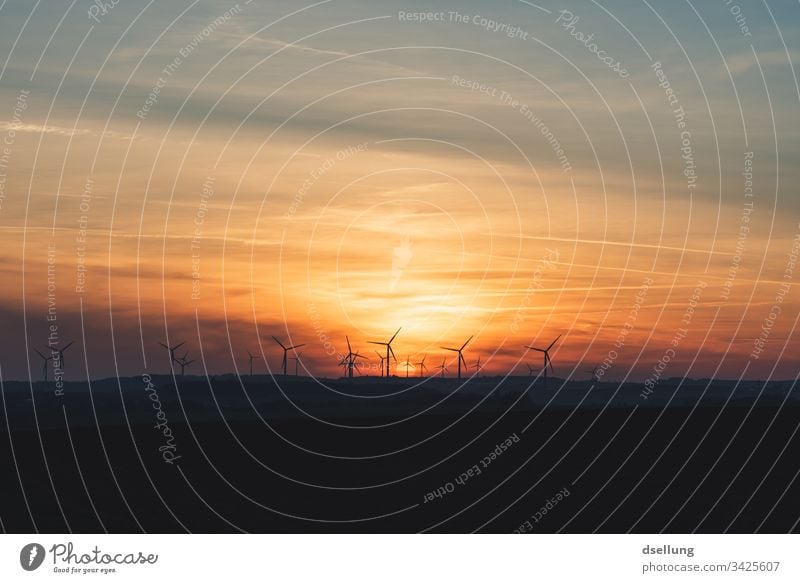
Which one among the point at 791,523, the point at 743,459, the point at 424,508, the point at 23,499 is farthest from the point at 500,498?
the point at 743,459
